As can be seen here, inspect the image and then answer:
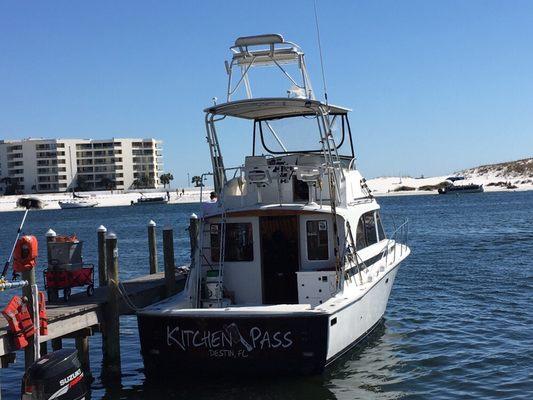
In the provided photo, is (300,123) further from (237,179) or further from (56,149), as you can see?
(56,149)

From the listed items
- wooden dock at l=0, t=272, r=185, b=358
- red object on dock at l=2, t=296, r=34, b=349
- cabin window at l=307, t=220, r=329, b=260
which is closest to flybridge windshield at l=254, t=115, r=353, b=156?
cabin window at l=307, t=220, r=329, b=260

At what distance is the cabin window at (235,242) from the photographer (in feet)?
43.1

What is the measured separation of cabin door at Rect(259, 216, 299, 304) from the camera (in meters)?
13.2

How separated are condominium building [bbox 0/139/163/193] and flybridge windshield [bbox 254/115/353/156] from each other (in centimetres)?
15236

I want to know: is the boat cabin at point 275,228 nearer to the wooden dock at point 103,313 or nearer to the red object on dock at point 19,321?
the wooden dock at point 103,313

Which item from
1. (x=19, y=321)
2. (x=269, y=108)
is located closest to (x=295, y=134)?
(x=269, y=108)

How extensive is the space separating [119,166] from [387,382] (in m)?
159

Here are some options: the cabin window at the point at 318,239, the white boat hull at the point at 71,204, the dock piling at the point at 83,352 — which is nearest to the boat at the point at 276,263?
the cabin window at the point at 318,239

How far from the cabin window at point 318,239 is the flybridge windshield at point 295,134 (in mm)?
2363

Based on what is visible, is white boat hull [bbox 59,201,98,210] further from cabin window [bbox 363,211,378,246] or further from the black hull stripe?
the black hull stripe

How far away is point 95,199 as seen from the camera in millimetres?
143500

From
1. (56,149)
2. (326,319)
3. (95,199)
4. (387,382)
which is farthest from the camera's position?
(56,149)

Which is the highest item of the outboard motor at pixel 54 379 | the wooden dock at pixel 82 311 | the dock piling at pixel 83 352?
the wooden dock at pixel 82 311

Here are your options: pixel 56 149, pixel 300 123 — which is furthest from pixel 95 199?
pixel 300 123
